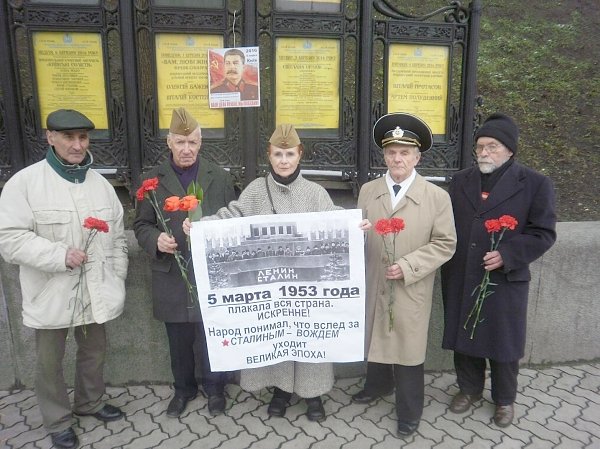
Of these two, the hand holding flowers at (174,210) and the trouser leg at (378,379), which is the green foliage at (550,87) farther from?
the hand holding flowers at (174,210)

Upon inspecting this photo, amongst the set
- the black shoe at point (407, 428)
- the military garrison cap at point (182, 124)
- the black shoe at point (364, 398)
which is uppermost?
the military garrison cap at point (182, 124)

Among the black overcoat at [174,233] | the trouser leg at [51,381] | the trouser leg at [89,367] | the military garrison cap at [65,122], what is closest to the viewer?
the military garrison cap at [65,122]

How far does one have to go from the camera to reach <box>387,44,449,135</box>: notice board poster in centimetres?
458

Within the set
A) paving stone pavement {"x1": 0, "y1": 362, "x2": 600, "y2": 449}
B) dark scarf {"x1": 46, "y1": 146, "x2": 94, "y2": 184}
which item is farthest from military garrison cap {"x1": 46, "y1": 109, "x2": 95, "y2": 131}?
paving stone pavement {"x1": 0, "y1": 362, "x2": 600, "y2": 449}

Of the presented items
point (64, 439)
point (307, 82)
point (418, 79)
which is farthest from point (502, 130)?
point (64, 439)

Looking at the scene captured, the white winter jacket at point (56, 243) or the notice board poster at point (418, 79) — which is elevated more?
the notice board poster at point (418, 79)

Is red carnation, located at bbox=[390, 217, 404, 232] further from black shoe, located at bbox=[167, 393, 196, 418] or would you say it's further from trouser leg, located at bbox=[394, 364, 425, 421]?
black shoe, located at bbox=[167, 393, 196, 418]

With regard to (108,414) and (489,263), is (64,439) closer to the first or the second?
(108,414)

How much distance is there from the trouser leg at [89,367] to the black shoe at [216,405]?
0.81 meters

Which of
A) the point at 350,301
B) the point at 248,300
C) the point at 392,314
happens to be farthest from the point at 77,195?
the point at 392,314

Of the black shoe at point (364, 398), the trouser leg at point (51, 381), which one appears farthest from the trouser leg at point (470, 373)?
the trouser leg at point (51, 381)

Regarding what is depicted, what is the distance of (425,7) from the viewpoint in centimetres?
1102

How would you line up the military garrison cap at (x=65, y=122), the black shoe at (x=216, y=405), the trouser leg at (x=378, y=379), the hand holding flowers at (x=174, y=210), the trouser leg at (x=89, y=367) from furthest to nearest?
the trouser leg at (x=378, y=379) < the black shoe at (x=216, y=405) < the trouser leg at (x=89, y=367) < the military garrison cap at (x=65, y=122) < the hand holding flowers at (x=174, y=210)

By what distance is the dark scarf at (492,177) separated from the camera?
3.31 metres
